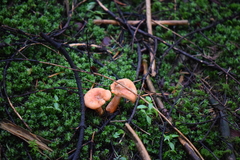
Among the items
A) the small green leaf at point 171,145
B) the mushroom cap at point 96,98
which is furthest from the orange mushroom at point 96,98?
the small green leaf at point 171,145

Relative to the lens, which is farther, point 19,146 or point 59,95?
point 59,95

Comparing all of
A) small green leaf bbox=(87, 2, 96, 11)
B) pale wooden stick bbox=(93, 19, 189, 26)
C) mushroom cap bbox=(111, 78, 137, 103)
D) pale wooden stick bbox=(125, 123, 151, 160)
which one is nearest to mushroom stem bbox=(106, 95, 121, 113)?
mushroom cap bbox=(111, 78, 137, 103)

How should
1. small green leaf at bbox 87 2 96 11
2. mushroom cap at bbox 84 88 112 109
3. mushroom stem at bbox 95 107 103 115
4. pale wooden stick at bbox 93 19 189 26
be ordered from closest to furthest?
mushroom cap at bbox 84 88 112 109 → mushroom stem at bbox 95 107 103 115 → pale wooden stick at bbox 93 19 189 26 → small green leaf at bbox 87 2 96 11

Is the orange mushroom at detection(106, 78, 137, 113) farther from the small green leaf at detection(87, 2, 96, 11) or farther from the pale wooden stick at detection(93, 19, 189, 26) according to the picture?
the small green leaf at detection(87, 2, 96, 11)

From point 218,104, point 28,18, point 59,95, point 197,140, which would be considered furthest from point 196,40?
point 28,18

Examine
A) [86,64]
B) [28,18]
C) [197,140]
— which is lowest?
[197,140]

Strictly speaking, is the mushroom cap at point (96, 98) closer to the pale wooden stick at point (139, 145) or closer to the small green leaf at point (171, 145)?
the pale wooden stick at point (139, 145)

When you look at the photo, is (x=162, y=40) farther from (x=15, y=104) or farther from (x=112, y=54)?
(x=15, y=104)
